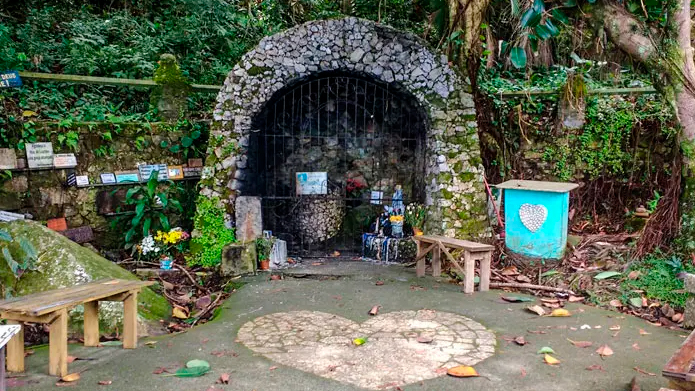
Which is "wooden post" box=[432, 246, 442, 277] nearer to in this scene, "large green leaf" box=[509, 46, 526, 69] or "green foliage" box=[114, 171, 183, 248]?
"large green leaf" box=[509, 46, 526, 69]

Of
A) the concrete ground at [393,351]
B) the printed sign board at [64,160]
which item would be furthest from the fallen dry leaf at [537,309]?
the printed sign board at [64,160]

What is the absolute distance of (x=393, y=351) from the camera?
162 inches

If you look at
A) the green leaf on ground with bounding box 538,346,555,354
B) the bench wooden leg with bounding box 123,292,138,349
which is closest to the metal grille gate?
the bench wooden leg with bounding box 123,292,138,349

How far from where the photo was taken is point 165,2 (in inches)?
450

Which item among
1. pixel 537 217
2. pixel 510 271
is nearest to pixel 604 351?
pixel 510 271

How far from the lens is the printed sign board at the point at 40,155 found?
6449 mm

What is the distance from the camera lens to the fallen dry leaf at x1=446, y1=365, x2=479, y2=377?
3.62m

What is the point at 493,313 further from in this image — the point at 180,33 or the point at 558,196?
the point at 180,33

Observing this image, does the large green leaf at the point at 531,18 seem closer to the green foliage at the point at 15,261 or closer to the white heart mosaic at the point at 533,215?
the white heart mosaic at the point at 533,215

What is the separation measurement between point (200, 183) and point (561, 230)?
4.46m

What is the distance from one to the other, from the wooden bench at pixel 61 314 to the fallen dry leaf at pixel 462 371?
241 centimetres

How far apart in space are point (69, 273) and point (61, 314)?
1.33m

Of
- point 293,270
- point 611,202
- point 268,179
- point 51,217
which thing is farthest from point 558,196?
point 51,217

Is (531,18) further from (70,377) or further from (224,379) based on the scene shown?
(70,377)
